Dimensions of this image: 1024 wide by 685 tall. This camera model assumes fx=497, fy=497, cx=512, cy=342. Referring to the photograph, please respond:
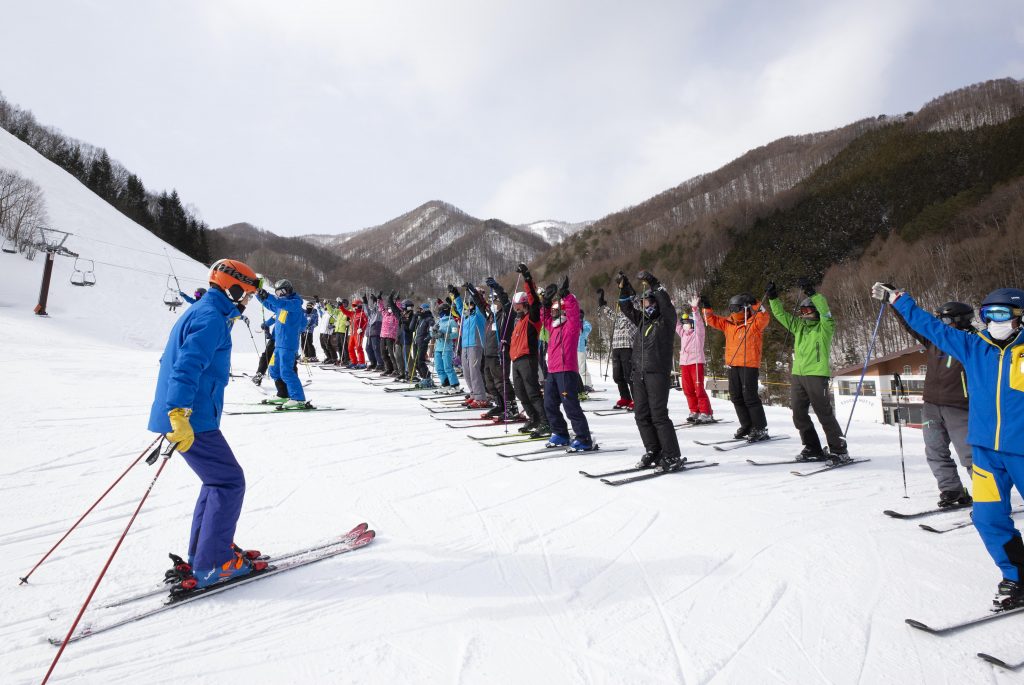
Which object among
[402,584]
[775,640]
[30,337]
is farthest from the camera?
[30,337]

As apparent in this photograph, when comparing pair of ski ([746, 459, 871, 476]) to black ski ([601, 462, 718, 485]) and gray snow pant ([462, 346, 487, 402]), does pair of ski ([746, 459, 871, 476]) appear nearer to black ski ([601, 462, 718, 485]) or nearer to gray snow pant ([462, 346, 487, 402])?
black ski ([601, 462, 718, 485])

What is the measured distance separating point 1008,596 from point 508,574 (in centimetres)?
268

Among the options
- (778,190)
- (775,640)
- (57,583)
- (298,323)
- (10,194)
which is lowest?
(775,640)

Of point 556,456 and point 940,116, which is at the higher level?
point 940,116

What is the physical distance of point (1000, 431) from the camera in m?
2.67

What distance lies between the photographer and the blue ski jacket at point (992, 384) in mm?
2641

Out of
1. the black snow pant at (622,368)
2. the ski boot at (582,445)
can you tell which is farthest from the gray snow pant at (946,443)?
the black snow pant at (622,368)

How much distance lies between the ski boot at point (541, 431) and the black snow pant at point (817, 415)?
10.4ft

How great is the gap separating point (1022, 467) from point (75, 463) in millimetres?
8292

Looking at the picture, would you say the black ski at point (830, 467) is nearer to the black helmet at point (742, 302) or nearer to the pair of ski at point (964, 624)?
the black helmet at point (742, 302)

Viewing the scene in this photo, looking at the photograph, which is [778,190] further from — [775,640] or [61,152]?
[61,152]

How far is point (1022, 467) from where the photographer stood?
8.54 ft

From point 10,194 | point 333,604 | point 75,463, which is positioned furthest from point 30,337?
point 10,194

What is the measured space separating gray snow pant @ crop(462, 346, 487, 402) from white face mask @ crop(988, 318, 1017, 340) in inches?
291
